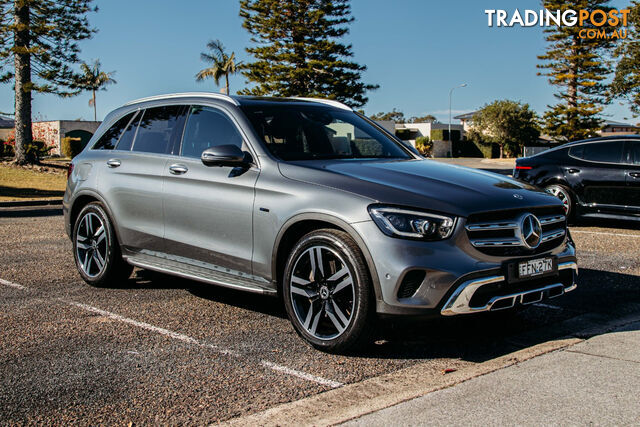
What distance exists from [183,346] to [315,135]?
1996 millimetres

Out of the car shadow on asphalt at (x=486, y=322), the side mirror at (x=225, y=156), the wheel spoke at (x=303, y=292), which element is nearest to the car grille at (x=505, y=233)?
the car shadow on asphalt at (x=486, y=322)

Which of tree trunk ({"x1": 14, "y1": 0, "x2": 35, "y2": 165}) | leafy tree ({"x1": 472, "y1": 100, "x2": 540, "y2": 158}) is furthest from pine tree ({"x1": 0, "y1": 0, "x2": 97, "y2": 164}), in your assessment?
leafy tree ({"x1": 472, "y1": 100, "x2": 540, "y2": 158})

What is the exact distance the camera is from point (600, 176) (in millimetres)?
11570

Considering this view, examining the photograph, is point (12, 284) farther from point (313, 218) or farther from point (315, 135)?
point (313, 218)

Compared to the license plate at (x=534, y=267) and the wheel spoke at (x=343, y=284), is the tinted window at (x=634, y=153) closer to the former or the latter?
the license plate at (x=534, y=267)

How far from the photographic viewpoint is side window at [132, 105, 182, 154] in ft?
20.1

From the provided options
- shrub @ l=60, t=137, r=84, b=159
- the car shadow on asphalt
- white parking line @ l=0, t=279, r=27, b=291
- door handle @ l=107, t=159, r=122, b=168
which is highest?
shrub @ l=60, t=137, r=84, b=159

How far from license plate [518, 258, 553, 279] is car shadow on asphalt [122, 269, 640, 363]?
0.92 feet

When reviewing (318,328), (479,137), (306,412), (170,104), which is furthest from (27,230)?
(479,137)

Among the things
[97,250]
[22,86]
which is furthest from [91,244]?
[22,86]

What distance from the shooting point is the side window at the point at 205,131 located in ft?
18.4

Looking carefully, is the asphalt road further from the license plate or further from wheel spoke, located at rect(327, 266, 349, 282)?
the license plate

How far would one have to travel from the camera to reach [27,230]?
36.6 feet

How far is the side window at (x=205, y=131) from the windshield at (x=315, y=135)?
0.21 m
